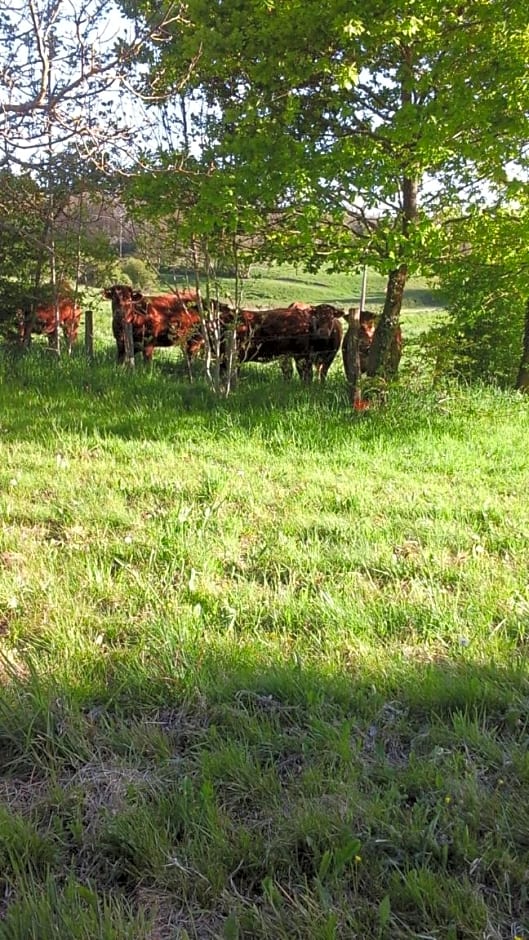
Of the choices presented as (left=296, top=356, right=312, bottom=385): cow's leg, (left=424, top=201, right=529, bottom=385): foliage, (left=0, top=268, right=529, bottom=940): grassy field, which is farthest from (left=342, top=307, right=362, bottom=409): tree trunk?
(left=0, top=268, right=529, bottom=940): grassy field

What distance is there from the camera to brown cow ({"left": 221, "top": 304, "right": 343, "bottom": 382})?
10516 mm

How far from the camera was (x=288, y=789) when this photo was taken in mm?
2072

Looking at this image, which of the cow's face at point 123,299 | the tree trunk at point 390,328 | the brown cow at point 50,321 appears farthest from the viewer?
the brown cow at point 50,321

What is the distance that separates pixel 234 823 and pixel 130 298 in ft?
31.2

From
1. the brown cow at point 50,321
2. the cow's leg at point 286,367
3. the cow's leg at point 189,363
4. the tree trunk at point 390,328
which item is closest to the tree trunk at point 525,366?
the tree trunk at point 390,328

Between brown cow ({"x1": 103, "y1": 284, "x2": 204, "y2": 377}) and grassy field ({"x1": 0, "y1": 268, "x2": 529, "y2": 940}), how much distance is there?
529 centimetres

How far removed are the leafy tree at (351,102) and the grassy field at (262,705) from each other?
3524 millimetres

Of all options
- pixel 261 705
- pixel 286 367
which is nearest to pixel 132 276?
pixel 286 367

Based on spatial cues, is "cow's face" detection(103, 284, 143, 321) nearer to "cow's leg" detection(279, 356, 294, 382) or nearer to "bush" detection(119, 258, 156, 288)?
"bush" detection(119, 258, 156, 288)

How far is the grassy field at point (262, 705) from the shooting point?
171cm

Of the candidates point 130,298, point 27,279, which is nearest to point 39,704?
point 130,298

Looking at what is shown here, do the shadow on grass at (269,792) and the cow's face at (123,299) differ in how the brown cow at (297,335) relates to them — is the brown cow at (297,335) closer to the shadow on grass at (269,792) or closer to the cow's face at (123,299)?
the cow's face at (123,299)

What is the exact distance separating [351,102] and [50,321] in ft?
21.1

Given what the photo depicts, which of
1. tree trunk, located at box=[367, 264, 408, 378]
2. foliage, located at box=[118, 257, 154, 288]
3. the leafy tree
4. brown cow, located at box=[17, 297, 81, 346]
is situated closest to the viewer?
the leafy tree
